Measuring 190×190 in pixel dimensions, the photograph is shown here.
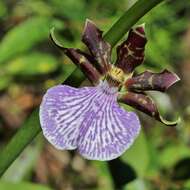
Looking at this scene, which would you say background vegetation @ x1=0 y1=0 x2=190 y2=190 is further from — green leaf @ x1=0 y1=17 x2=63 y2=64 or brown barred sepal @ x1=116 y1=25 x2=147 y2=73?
brown barred sepal @ x1=116 y1=25 x2=147 y2=73

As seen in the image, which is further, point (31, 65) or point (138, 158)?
point (31, 65)

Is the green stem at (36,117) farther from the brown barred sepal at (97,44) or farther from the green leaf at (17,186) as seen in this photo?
the green leaf at (17,186)

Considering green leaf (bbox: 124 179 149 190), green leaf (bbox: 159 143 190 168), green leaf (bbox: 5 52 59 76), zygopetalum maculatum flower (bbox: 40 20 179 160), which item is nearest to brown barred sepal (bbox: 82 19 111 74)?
zygopetalum maculatum flower (bbox: 40 20 179 160)

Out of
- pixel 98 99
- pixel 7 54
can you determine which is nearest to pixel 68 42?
pixel 7 54

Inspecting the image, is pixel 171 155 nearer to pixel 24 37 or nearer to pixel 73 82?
pixel 24 37

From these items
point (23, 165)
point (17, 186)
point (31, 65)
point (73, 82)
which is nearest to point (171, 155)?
point (23, 165)

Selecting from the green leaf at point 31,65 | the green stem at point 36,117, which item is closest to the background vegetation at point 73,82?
the green leaf at point 31,65

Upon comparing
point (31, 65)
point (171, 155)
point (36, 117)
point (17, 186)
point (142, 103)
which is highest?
point (36, 117)
